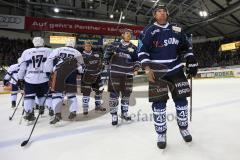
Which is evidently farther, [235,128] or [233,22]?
[233,22]

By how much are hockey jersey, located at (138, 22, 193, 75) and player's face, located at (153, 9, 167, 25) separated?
47 mm

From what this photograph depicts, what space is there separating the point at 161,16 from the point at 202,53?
21.3 metres

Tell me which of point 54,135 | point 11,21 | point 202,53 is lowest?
point 54,135

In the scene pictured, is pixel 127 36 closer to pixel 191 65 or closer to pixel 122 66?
pixel 122 66

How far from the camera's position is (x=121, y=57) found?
367 centimetres

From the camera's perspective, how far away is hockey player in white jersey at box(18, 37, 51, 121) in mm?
3883

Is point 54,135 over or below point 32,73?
below

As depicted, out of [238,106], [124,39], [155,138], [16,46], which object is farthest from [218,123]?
[16,46]

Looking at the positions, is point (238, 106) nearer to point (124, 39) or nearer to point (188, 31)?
point (124, 39)

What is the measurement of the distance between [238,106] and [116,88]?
242 cm

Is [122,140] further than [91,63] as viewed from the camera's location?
No

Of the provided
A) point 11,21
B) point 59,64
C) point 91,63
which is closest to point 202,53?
point 11,21

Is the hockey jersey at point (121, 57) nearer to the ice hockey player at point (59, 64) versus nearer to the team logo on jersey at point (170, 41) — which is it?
the ice hockey player at point (59, 64)

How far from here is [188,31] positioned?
19.8 m
